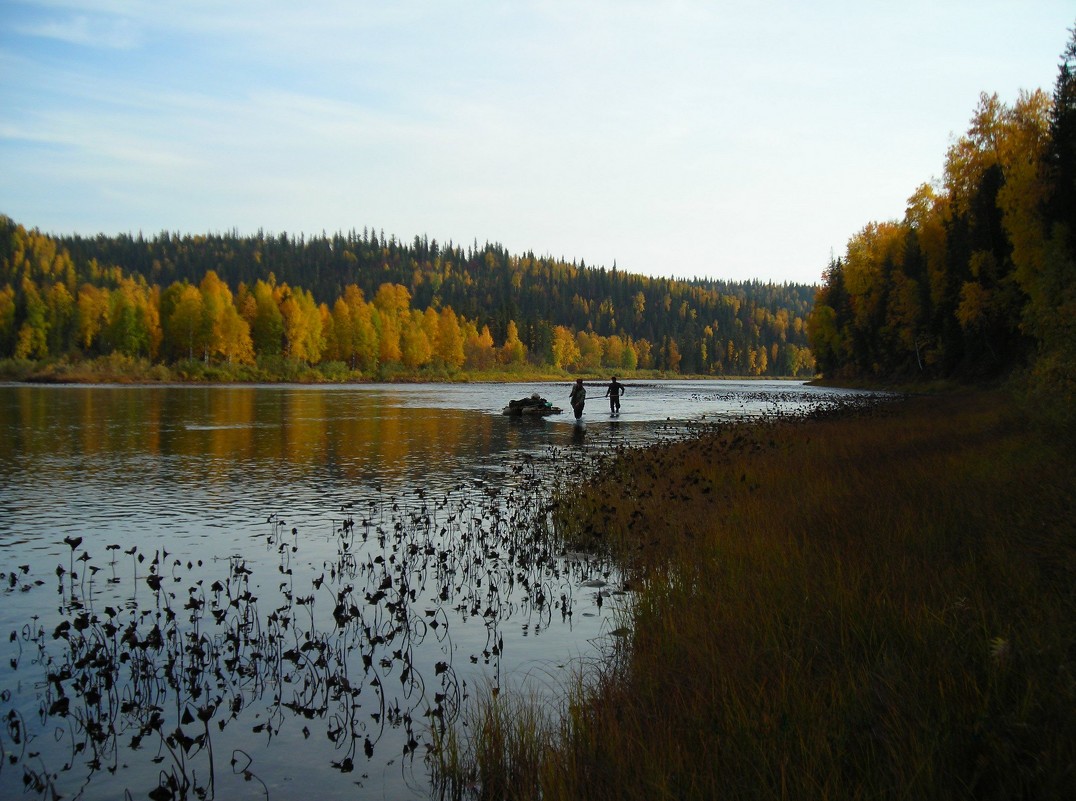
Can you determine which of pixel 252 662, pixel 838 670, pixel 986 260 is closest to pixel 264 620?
pixel 252 662

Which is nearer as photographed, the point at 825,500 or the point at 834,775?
the point at 834,775

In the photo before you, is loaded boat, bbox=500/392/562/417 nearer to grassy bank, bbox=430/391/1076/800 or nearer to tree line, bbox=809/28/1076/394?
tree line, bbox=809/28/1076/394

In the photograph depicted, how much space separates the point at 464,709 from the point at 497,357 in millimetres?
157670

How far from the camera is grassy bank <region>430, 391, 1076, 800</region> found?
3.82 metres

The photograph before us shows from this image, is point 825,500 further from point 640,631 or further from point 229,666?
point 229,666

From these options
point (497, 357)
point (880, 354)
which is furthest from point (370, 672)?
point (497, 357)

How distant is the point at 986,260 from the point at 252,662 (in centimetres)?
5222

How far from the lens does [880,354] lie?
265ft

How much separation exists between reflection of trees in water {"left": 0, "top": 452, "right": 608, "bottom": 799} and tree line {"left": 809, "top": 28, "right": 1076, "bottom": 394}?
42.2 ft

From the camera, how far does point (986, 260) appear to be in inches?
1876

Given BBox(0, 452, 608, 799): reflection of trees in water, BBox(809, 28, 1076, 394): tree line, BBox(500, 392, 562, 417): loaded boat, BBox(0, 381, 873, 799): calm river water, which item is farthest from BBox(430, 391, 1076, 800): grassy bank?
BBox(500, 392, 562, 417): loaded boat

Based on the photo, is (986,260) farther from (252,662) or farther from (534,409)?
(252,662)

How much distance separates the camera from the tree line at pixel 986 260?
3259 cm

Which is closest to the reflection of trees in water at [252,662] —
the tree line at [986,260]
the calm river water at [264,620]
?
the calm river water at [264,620]
